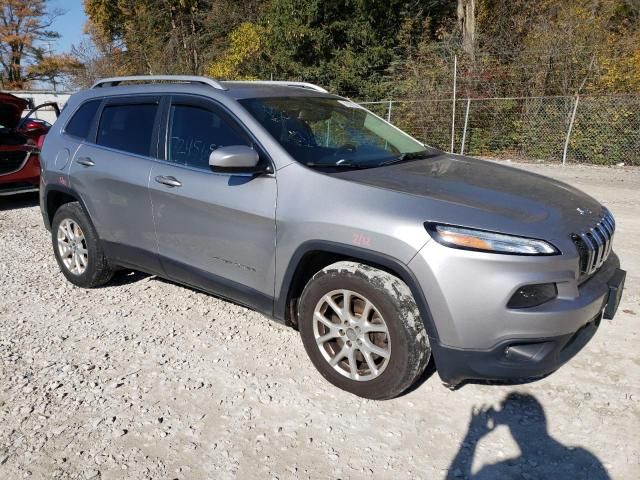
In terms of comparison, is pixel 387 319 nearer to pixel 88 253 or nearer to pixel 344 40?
pixel 88 253

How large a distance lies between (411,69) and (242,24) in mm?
10410

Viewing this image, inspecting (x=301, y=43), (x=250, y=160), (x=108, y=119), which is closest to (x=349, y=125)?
(x=250, y=160)

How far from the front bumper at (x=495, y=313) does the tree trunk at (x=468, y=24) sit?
14.1 meters

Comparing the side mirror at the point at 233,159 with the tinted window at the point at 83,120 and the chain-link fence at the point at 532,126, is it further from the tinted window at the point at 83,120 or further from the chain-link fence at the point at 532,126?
the chain-link fence at the point at 532,126

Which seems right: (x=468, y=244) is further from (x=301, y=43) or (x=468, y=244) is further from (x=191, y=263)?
(x=301, y=43)

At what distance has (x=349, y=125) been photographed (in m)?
3.88

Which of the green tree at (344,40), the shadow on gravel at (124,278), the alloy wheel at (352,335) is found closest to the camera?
the alloy wheel at (352,335)

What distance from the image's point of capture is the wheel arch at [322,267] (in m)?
2.54

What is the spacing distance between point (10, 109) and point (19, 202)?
69.6 inches

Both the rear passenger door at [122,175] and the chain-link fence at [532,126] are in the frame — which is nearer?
the rear passenger door at [122,175]

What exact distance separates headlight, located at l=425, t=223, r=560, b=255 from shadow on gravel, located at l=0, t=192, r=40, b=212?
795 centimetres

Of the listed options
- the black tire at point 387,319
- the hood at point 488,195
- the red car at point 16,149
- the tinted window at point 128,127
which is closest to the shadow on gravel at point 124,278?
the tinted window at point 128,127

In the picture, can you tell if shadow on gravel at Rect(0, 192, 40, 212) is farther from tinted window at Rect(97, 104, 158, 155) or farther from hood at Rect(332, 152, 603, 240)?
hood at Rect(332, 152, 603, 240)

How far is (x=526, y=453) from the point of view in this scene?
2467 mm
